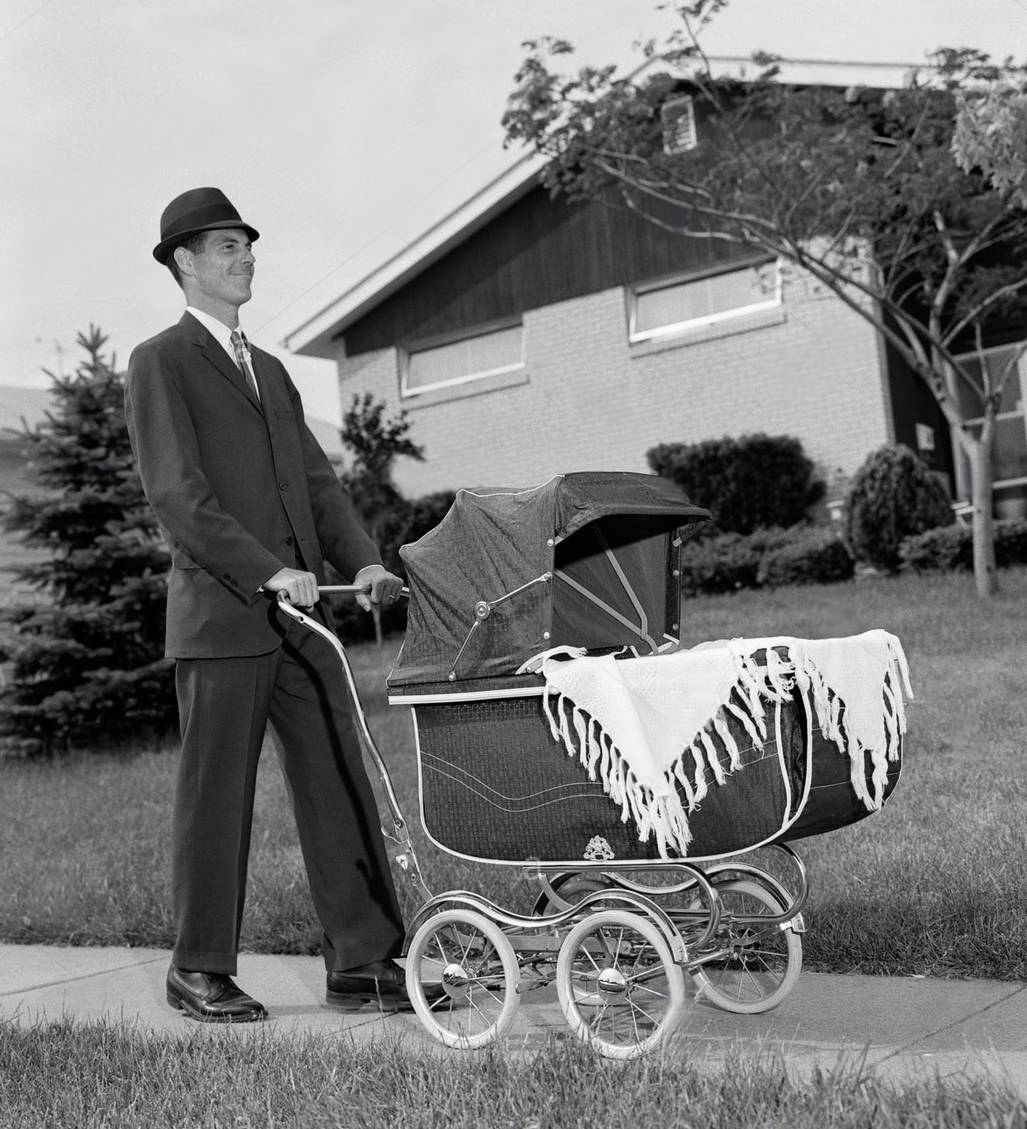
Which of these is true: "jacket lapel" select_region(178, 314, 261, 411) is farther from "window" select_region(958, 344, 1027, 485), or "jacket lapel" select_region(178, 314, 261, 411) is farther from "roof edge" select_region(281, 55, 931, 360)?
"window" select_region(958, 344, 1027, 485)

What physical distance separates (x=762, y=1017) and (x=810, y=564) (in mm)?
12384

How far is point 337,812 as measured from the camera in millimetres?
4477

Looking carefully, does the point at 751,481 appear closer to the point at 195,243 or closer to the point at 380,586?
the point at 195,243

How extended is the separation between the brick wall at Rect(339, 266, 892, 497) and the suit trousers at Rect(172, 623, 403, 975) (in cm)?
1306

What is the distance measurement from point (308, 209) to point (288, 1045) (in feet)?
46.4

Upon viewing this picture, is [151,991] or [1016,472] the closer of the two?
[151,991]

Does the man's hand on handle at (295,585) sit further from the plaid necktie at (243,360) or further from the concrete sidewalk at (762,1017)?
the concrete sidewalk at (762,1017)

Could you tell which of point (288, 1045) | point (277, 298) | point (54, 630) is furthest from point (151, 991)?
point (277, 298)

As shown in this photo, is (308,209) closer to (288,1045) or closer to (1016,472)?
(1016,472)

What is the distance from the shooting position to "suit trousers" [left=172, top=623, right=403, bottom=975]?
4344 millimetres

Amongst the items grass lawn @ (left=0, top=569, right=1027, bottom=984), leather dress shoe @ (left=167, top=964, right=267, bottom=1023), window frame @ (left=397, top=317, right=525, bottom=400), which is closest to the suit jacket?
leather dress shoe @ (left=167, top=964, right=267, bottom=1023)

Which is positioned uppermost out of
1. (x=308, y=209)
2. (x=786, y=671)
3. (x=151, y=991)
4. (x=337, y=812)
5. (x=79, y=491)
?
(x=308, y=209)

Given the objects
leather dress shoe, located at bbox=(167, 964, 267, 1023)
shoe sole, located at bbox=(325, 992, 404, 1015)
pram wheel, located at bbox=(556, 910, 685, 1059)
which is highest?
pram wheel, located at bbox=(556, 910, 685, 1059)

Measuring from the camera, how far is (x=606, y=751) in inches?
140
